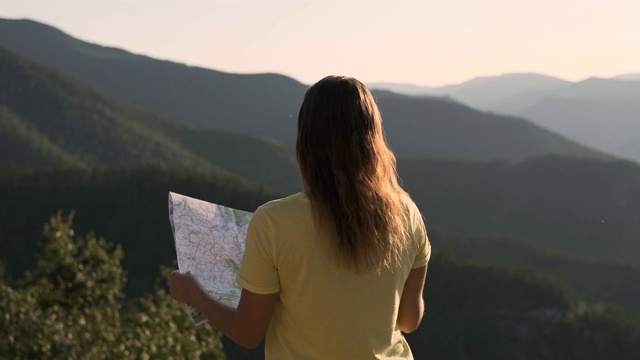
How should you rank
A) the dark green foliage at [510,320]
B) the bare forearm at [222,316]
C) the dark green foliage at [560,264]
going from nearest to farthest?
the bare forearm at [222,316], the dark green foliage at [510,320], the dark green foliage at [560,264]

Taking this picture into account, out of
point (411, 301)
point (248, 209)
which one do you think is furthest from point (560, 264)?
point (411, 301)

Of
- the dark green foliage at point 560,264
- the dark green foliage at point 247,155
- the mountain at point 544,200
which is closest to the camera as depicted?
the dark green foliage at point 560,264

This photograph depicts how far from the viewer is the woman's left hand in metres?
3.09

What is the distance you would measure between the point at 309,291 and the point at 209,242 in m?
0.55

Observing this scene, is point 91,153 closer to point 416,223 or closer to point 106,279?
point 106,279

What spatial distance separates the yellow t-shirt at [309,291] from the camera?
288cm

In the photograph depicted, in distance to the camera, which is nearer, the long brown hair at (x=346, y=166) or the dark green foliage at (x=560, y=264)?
the long brown hair at (x=346, y=166)

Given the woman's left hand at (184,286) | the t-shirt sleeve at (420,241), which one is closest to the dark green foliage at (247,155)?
the t-shirt sleeve at (420,241)

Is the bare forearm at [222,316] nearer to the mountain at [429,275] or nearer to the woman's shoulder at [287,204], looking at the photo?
the woman's shoulder at [287,204]

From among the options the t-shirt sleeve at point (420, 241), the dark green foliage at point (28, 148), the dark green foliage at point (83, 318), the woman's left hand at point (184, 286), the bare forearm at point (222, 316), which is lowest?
the dark green foliage at point (28, 148)

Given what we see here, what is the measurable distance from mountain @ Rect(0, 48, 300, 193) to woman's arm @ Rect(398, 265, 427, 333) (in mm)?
133956

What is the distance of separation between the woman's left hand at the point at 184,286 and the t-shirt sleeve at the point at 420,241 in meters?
0.72

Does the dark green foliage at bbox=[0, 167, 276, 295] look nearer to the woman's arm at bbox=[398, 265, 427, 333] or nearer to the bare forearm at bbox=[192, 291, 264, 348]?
the woman's arm at bbox=[398, 265, 427, 333]

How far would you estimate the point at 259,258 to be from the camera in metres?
2.88
